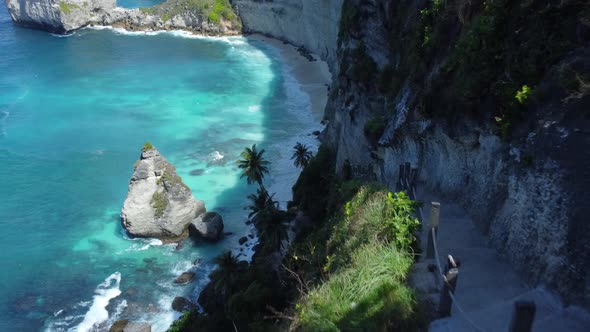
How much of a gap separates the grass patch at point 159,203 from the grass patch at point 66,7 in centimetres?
7331

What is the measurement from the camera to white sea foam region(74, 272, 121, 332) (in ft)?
103

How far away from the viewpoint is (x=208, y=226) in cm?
3866

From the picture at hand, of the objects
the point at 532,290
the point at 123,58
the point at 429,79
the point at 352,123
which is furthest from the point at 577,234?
the point at 123,58

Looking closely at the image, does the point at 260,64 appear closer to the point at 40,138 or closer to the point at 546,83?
the point at 40,138

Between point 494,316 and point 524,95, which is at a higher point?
point 524,95

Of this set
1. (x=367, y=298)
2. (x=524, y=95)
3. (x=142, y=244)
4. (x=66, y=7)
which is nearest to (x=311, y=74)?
(x=142, y=244)

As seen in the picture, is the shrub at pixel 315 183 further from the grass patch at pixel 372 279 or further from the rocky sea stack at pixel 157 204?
the grass patch at pixel 372 279

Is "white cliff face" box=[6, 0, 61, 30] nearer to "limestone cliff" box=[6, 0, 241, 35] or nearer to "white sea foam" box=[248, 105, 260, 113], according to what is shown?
"limestone cliff" box=[6, 0, 241, 35]

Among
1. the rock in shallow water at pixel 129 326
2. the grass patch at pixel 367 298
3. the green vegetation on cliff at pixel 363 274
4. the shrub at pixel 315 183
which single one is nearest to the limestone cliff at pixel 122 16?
the shrub at pixel 315 183

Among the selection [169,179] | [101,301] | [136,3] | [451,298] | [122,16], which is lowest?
[101,301]

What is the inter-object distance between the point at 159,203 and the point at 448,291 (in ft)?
113

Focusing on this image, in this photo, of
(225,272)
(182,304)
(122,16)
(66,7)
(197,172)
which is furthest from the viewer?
(122,16)

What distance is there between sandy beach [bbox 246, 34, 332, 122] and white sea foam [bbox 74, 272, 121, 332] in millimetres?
30237

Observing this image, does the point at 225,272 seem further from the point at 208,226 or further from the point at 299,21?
the point at 299,21
